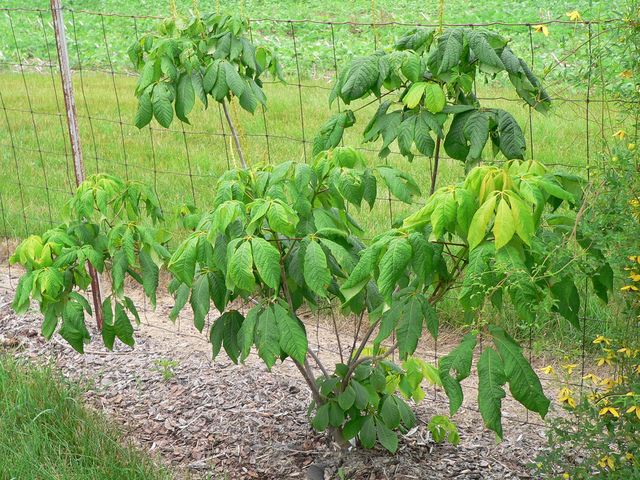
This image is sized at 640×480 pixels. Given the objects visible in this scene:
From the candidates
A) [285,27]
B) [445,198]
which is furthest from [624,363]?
[285,27]

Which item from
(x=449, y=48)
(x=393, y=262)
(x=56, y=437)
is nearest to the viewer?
(x=393, y=262)

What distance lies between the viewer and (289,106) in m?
6.95

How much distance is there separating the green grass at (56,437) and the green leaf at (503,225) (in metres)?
1.73

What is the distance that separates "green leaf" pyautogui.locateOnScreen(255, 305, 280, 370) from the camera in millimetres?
1962

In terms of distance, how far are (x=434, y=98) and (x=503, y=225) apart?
0.71 m

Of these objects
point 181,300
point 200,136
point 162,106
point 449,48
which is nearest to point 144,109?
point 162,106

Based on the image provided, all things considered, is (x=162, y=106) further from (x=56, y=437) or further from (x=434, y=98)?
(x=56, y=437)

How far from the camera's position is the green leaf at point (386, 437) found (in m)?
2.53

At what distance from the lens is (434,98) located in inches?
82.2

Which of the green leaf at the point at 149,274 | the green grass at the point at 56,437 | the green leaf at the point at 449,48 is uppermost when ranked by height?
the green leaf at the point at 449,48

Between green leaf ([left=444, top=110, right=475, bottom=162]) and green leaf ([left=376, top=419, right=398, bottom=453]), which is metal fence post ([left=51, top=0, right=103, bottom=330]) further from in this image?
green leaf ([left=444, top=110, right=475, bottom=162])

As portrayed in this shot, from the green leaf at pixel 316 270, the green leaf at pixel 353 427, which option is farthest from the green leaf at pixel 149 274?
the green leaf at pixel 353 427

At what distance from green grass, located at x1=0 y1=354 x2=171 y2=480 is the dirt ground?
18 centimetres

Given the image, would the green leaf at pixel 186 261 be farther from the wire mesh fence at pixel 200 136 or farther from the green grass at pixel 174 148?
the green grass at pixel 174 148
